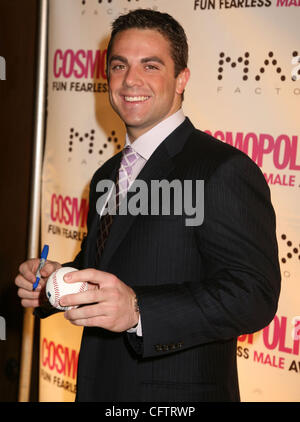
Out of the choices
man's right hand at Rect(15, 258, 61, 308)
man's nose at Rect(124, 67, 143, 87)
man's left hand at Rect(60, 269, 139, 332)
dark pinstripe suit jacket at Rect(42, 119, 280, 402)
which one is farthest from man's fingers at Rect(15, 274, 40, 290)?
man's nose at Rect(124, 67, 143, 87)

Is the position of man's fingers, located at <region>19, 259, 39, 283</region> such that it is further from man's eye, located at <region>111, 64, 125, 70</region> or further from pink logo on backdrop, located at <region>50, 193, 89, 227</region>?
pink logo on backdrop, located at <region>50, 193, 89, 227</region>

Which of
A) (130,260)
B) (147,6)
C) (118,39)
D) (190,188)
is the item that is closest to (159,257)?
(130,260)

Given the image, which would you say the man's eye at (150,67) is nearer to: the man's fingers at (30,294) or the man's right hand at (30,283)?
the man's right hand at (30,283)

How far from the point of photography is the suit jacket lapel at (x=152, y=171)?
178cm

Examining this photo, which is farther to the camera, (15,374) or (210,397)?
(15,374)

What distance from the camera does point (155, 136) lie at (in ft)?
6.53

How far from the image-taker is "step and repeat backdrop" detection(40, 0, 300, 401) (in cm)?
235

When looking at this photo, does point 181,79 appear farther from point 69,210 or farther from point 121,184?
point 69,210

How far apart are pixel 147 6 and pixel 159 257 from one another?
5.29 feet

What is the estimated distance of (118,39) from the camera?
6.65 ft

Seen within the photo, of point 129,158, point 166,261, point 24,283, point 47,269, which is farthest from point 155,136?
point 24,283

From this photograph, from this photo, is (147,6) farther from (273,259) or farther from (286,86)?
(273,259)

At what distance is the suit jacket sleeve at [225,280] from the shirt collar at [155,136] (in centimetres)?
41

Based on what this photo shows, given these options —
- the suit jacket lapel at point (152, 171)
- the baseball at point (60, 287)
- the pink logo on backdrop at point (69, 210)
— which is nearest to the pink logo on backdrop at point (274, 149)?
the suit jacket lapel at point (152, 171)
